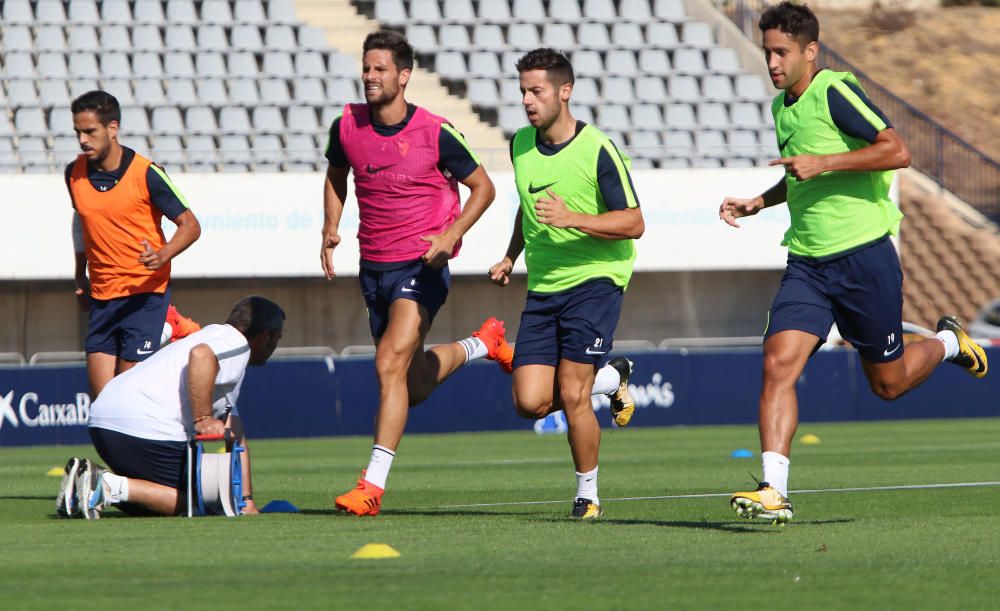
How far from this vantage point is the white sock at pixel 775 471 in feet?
22.8

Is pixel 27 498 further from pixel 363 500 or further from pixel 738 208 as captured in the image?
pixel 738 208

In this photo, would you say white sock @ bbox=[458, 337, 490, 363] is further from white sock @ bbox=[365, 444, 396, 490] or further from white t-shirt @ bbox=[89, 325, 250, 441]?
white t-shirt @ bbox=[89, 325, 250, 441]

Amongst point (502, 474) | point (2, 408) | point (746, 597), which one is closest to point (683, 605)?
point (746, 597)

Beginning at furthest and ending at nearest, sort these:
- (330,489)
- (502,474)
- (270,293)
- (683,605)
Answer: (270,293) < (502,474) < (330,489) < (683,605)

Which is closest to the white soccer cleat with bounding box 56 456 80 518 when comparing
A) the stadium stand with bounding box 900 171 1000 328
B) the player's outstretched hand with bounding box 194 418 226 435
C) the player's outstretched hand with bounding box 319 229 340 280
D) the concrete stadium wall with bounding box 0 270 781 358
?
the player's outstretched hand with bounding box 194 418 226 435

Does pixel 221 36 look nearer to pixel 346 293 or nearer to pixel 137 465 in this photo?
pixel 346 293

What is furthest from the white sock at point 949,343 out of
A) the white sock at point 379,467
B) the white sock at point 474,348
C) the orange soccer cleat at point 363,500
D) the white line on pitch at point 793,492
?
the orange soccer cleat at point 363,500

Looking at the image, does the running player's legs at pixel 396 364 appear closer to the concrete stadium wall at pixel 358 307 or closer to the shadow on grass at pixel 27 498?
the shadow on grass at pixel 27 498

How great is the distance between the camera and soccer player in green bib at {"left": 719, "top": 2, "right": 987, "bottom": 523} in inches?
279

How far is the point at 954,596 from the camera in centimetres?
508

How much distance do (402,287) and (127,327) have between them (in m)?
2.04

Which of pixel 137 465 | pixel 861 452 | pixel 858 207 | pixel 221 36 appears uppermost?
pixel 221 36

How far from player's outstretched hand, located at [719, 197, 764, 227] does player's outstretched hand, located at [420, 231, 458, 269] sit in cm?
138

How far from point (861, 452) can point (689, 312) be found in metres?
11.2
